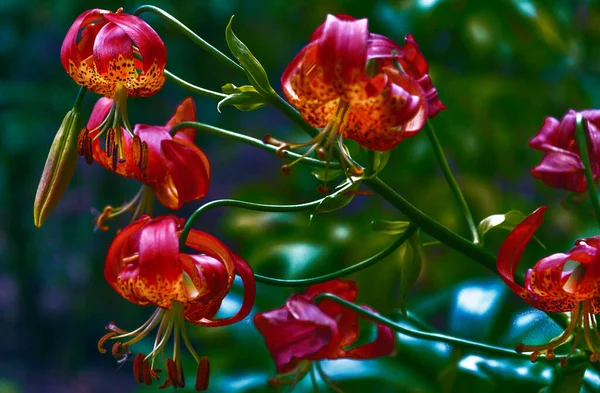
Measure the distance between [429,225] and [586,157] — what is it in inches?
5.7

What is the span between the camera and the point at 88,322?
Answer: 2.95m

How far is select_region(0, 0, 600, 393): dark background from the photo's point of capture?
43.6 inches

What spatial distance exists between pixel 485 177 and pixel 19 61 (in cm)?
146

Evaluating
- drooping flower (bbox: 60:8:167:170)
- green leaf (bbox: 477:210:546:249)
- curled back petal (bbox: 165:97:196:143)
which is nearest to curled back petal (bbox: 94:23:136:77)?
drooping flower (bbox: 60:8:167:170)

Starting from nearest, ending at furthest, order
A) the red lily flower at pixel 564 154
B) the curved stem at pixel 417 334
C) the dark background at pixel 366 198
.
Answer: the curved stem at pixel 417 334
the red lily flower at pixel 564 154
the dark background at pixel 366 198

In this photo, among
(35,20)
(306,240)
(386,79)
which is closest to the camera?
(386,79)

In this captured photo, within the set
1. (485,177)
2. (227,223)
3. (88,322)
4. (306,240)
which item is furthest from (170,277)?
(88,322)

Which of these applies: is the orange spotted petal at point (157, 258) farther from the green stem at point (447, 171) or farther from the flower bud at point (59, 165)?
the green stem at point (447, 171)

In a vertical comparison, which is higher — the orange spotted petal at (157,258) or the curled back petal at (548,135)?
the curled back petal at (548,135)

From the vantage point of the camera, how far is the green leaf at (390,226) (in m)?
0.69

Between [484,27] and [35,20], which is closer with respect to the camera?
[484,27]

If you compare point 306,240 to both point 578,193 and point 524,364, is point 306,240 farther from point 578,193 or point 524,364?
point 578,193

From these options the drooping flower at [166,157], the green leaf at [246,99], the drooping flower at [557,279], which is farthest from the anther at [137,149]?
the drooping flower at [557,279]

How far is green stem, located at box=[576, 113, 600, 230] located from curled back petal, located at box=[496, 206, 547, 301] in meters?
0.07
